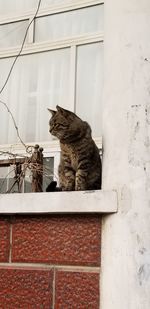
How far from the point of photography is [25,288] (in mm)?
3303

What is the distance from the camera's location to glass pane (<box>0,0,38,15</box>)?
181 inches

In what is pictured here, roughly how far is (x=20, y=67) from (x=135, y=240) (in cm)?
194

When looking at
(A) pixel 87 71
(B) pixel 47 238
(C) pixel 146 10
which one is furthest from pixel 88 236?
(A) pixel 87 71

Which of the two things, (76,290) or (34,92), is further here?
(34,92)

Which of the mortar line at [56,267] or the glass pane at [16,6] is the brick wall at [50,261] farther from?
the glass pane at [16,6]

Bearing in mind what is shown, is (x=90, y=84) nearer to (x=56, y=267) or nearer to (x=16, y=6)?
(x=16, y=6)

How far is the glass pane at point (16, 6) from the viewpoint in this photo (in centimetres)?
459

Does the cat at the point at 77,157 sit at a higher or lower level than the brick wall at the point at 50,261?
higher

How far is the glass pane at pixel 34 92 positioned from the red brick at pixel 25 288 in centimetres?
118

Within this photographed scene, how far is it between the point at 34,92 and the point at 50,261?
1524mm

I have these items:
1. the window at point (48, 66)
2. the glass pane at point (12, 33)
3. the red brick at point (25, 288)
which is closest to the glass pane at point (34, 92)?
the window at point (48, 66)

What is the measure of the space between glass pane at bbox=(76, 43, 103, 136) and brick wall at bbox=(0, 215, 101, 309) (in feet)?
3.25

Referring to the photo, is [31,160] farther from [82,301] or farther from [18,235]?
[82,301]

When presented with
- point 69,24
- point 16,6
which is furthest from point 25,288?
point 16,6
